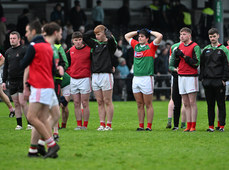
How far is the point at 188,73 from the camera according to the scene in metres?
12.8

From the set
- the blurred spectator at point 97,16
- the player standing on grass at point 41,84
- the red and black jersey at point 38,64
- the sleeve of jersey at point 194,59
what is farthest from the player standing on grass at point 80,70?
the blurred spectator at point 97,16

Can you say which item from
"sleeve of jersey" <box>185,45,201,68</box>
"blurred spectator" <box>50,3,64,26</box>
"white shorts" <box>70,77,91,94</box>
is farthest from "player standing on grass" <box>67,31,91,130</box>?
"blurred spectator" <box>50,3,64,26</box>

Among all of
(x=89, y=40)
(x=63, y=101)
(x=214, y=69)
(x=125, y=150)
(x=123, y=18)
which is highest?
(x=123, y=18)

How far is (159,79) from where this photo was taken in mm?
25766

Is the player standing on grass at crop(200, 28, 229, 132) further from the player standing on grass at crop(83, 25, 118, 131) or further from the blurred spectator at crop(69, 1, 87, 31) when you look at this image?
the blurred spectator at crop(69, 1, 87, 31)

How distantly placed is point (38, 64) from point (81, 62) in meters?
4.73

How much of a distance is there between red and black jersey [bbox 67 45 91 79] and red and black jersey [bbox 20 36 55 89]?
4644mm

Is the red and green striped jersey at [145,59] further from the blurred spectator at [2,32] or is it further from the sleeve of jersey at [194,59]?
the blurred spectator at [2,32]

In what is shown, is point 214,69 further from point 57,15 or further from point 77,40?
point 57,15

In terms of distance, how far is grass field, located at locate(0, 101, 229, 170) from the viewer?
8.38 meters

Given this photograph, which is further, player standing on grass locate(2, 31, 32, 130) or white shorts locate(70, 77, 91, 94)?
white shorts locate(70, 77, 91, 94)

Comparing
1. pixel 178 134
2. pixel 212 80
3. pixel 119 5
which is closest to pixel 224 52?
pixel 212 80

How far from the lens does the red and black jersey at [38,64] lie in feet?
28.5

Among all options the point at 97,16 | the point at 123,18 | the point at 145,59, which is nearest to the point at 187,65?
the point at 145,59
